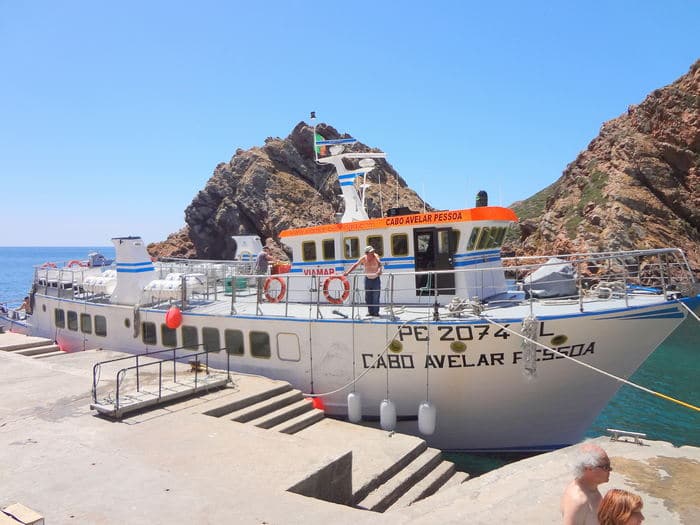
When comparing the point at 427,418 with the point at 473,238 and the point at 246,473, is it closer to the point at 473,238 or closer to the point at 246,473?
the point at 473,238

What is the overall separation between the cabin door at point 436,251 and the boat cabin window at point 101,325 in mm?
11609

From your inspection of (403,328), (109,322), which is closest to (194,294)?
(109,322)

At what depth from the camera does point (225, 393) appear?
36.7ft

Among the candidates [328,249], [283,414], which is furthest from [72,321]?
[283,414]

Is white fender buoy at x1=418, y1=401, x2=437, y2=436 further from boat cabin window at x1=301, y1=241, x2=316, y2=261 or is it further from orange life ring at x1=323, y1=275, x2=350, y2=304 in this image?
boat cabin window at x1=301, y1=241, x2=316, y2=261

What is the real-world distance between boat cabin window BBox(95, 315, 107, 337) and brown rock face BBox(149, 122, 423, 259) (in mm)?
46025

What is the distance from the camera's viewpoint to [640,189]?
49.0m

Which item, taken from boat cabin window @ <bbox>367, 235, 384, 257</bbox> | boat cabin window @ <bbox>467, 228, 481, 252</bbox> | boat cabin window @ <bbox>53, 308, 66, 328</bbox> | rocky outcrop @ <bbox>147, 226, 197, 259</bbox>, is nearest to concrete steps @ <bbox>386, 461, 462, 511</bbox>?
boat cabin window @ <bbox>467, 228, 481, 252</bbox>

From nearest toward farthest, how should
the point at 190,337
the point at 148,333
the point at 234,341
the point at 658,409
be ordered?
the point at 234,341
the point at 190,337
the point at 148,333
the point at 658,409

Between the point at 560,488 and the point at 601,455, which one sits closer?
the point at 601,455

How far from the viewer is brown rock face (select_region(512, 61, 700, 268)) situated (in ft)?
149

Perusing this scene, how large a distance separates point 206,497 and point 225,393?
193 inches

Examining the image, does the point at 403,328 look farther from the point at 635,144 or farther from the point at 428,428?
the point at 635,144

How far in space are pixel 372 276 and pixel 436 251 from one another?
6.51ft
